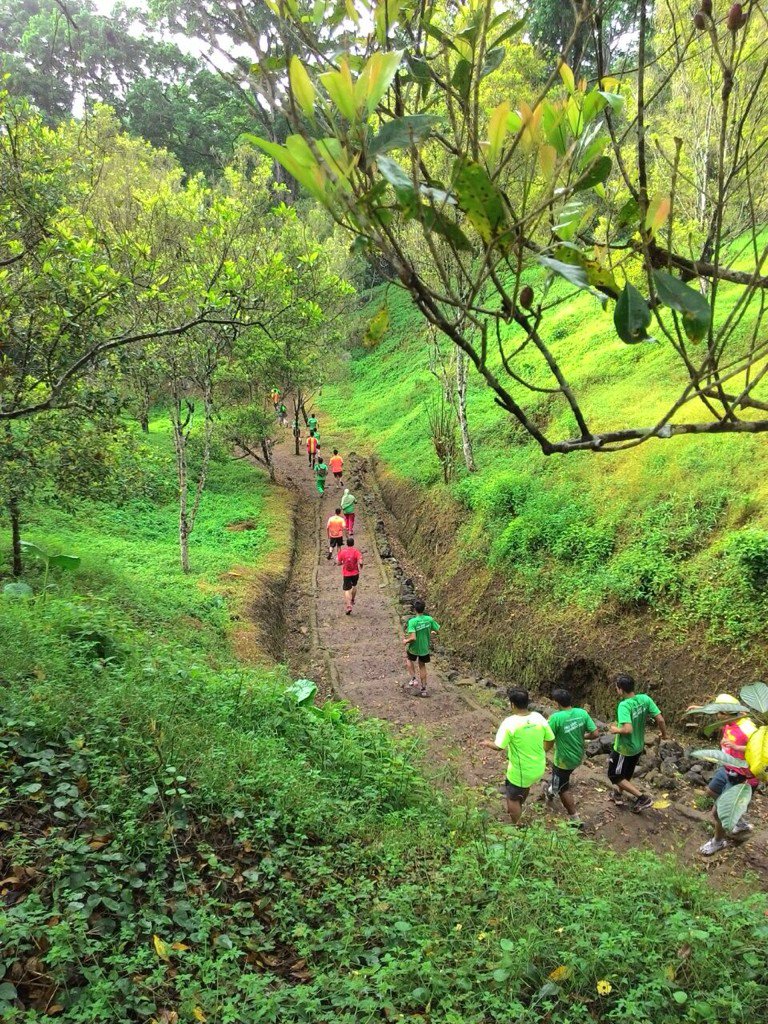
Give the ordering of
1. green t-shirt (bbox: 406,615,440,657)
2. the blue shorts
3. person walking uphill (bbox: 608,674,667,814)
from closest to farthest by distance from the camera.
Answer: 1. the blue shorts
2. person walking uphill (bbox: 608,674,667,814)
3. green t-shirt (bbox: 406,615,440,657)

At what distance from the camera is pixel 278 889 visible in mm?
3912

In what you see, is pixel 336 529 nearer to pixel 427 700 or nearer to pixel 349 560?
pixel 349 560

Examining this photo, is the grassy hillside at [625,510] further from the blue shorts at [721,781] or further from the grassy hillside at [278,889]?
the grassy hillside at [278,889]

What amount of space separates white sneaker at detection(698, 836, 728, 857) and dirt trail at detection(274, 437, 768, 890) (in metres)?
0.05

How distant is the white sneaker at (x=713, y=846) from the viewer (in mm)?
5406

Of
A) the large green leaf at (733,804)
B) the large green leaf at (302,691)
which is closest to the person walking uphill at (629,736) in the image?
the large green leaf at (302,691)

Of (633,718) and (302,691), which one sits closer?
(633,718)

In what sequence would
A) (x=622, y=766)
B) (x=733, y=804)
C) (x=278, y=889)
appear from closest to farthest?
1. (x=733, y=804)
2. (x=278, y=889)
3. (x=622, y=766)

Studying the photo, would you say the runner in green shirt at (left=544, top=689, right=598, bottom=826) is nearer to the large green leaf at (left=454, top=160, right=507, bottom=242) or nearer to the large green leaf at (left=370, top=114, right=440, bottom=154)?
the large green leaf at (left=454, top=160, right=507, bottom=242)

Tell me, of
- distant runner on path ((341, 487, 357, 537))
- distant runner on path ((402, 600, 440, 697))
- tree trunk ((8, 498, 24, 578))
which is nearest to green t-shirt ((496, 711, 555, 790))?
distant runner on path ((402, 600, 440, 697))

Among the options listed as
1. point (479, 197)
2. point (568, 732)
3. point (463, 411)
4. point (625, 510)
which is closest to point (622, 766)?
point (568, 732)

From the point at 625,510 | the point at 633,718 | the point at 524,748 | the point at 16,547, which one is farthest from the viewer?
the point at 625,510

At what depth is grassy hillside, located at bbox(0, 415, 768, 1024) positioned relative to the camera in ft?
9.65

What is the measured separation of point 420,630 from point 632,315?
7.13m
